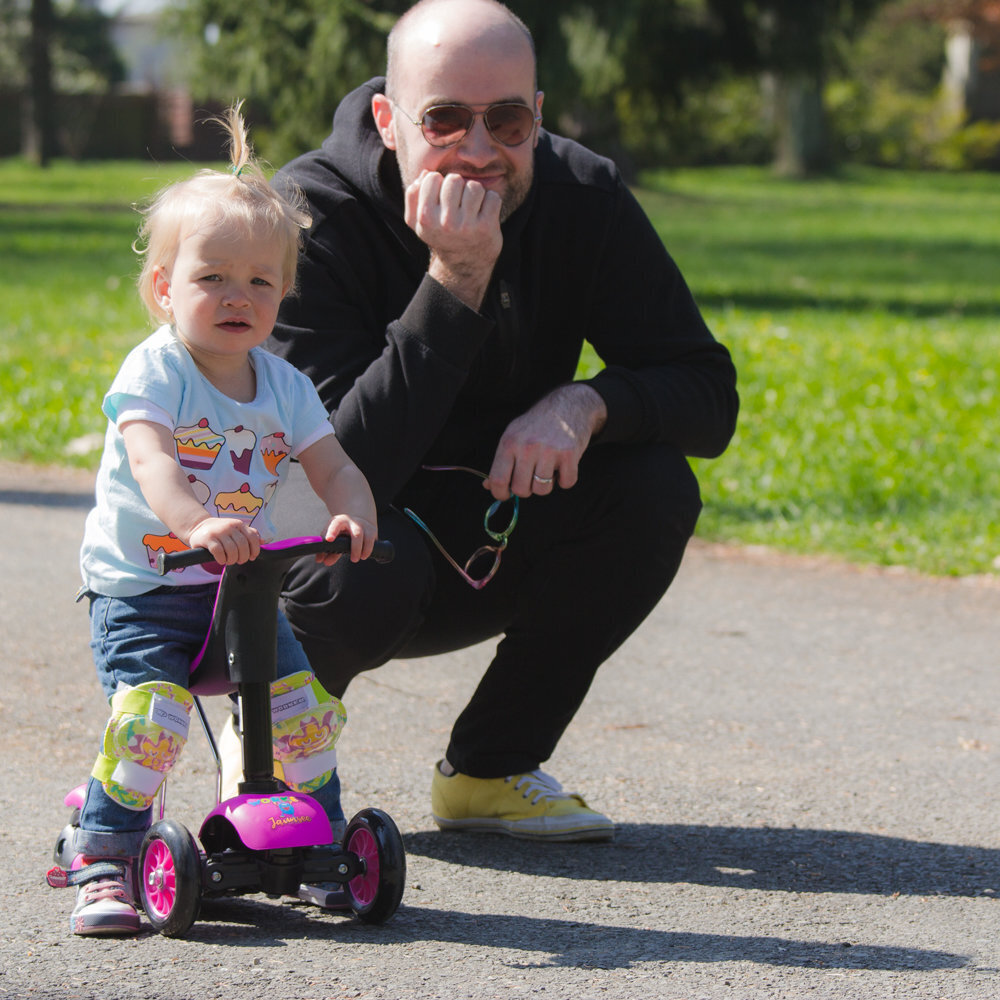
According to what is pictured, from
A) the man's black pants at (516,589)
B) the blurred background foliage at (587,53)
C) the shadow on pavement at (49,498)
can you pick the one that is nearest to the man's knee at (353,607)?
the man's black pants at (516,589)

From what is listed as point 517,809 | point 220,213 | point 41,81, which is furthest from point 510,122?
point 41,81

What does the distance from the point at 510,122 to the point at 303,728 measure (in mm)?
1191

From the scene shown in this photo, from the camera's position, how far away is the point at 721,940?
2564 millimetres

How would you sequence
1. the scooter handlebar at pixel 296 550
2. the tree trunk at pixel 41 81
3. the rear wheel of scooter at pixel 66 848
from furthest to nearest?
the tree trunk at pixel 41 81 < the rear wheel of scooter at pixel 66 848 < the scooter handlebar at pixel 296 550

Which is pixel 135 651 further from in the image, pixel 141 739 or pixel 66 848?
pixel 66 848

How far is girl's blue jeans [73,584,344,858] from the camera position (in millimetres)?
2512

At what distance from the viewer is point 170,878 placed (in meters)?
2.39

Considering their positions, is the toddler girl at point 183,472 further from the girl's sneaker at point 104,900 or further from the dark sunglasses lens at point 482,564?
the dark sunglasses lens at point 482,564

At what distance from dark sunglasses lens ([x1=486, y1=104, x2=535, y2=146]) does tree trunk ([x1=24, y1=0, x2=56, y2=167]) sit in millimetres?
35537

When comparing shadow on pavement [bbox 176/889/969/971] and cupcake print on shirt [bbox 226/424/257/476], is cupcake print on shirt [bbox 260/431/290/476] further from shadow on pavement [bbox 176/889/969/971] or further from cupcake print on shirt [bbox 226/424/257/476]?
shadow on pavement [bbox 176/889/969/971]

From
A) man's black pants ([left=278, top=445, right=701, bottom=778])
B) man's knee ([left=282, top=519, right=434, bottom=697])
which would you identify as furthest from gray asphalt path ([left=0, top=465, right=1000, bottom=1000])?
man's knee ([left=282, top=519, right=434, bottom=697])

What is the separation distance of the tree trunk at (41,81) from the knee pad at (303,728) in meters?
36.1

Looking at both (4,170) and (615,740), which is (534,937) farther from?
(4,170)

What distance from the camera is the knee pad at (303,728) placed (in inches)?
102
